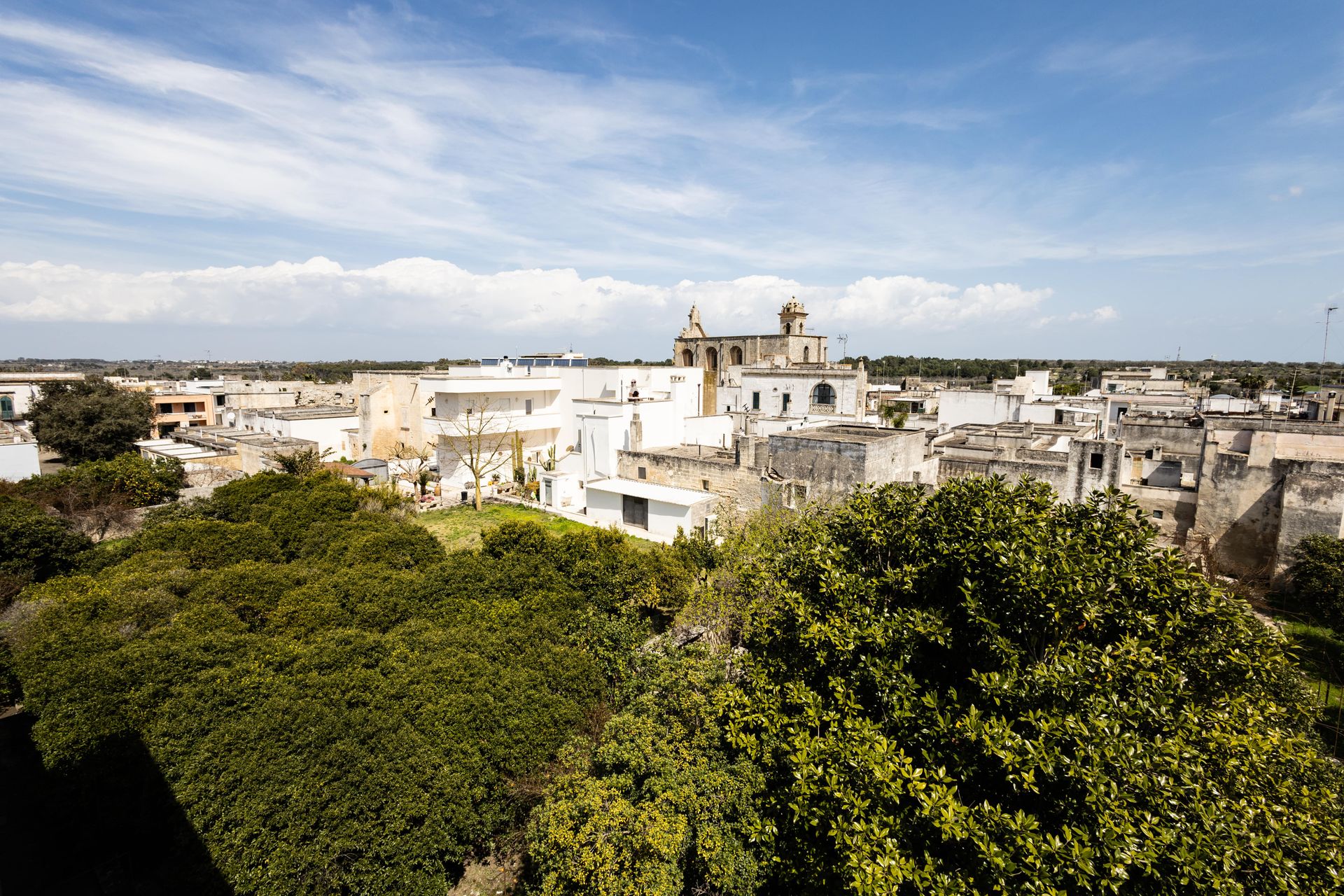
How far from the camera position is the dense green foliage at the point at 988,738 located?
548 centimetres

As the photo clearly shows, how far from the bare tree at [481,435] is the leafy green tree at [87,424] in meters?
19.9

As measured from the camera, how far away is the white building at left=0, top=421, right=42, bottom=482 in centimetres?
2450

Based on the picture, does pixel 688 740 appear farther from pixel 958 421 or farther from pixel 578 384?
pixel 958 421

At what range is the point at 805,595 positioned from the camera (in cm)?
897

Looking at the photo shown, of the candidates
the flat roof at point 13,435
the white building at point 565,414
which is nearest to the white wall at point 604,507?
the white building at point 565,414

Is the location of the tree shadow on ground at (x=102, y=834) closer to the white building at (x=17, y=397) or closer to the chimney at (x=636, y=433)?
the chimney at (x=636, y=433)

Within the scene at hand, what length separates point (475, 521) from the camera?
80.5 feet

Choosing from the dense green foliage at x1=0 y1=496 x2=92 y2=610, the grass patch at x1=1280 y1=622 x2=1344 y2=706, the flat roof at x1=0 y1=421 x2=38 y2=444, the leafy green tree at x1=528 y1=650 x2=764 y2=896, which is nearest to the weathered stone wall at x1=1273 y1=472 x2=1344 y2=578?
the grass patch at x1=1280 y1=622 x2=1344 y2=706

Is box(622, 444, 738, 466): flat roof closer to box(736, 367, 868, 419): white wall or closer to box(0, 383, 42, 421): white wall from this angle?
box(736, 367, 868, 419): white wall

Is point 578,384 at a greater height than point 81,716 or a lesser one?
greater

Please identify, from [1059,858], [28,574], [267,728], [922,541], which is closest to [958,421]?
[922,541]

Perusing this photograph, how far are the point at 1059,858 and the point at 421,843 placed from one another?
23.6 feet

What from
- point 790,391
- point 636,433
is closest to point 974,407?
point 790,391

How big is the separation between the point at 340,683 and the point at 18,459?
27323mm
